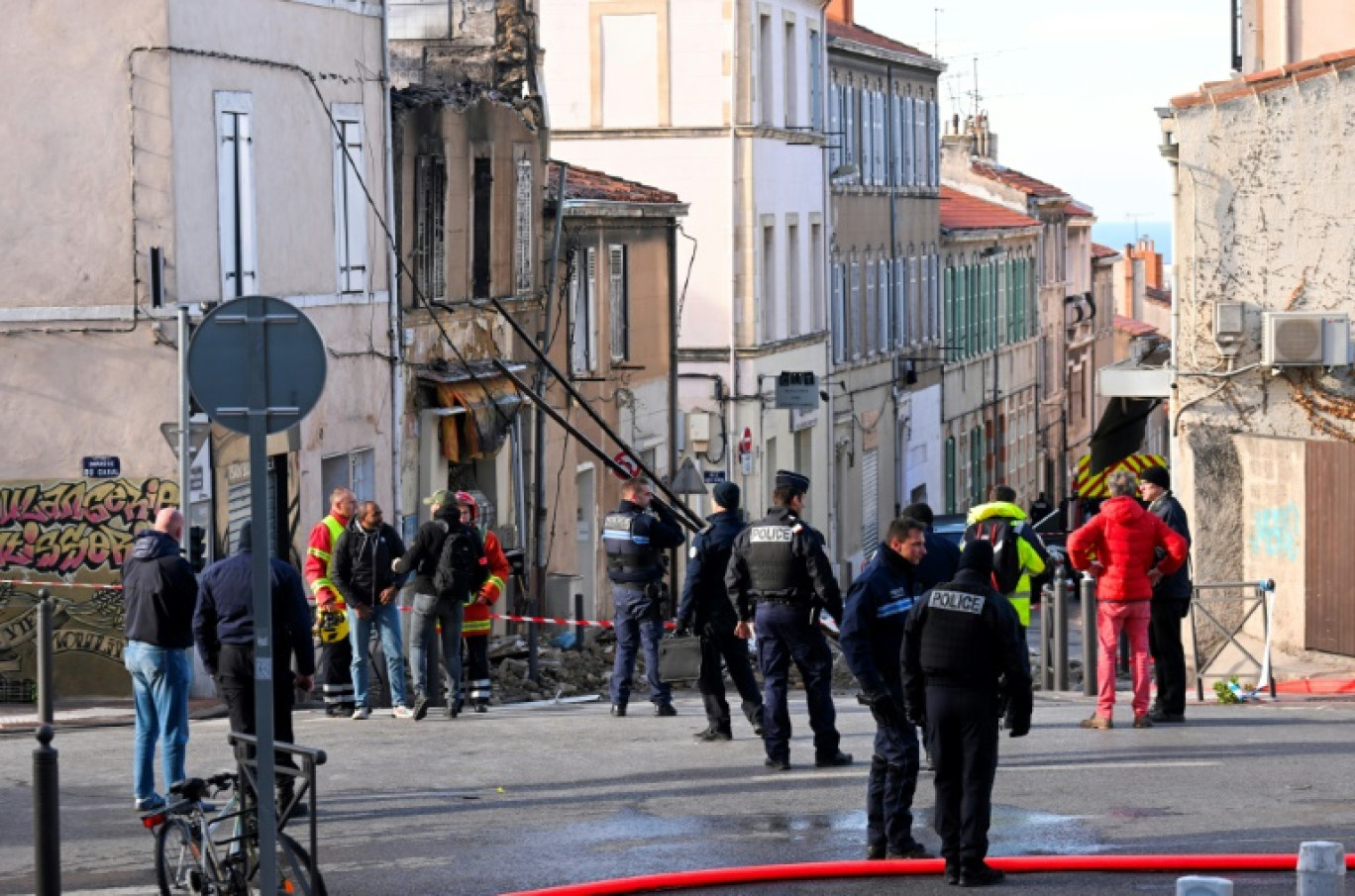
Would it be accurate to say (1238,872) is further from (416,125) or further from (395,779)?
(416,125)

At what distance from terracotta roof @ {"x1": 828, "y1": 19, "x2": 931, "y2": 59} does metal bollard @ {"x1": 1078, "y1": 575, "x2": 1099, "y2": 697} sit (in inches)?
1222

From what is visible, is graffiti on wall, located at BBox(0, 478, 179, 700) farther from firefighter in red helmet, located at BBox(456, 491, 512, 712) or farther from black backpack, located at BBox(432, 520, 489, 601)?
black backpack, located at BBox(432, 520, 489, 601)

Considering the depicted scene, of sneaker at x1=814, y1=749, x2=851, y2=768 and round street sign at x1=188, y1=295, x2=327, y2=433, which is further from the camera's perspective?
sneaker at x1=814, y1=749, x2=851, y2=768

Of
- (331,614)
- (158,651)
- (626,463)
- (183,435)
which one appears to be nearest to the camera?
(158,651)

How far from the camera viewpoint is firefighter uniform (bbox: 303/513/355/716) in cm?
1936

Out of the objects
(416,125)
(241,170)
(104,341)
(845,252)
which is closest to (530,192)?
(416,125)

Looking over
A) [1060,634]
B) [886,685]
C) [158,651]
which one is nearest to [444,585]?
[158,651]

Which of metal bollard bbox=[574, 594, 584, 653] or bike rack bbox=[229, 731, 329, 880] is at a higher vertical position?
bike rack bbox=[229, 731, 329, 880]

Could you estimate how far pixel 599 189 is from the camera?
1447 inches

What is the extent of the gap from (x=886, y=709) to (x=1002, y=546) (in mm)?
4777

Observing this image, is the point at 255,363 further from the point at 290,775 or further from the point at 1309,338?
the point at 1309,338

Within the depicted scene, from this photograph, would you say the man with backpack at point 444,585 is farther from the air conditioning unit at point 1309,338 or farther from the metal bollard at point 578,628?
the metal bollard at point 578,628

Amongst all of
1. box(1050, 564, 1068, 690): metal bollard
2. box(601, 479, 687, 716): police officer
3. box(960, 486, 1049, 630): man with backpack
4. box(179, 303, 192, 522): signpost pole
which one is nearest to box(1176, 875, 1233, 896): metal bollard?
box(960, 486, 1049, 630): man with backpack

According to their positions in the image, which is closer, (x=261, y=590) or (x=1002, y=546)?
(x=261, y=590)
